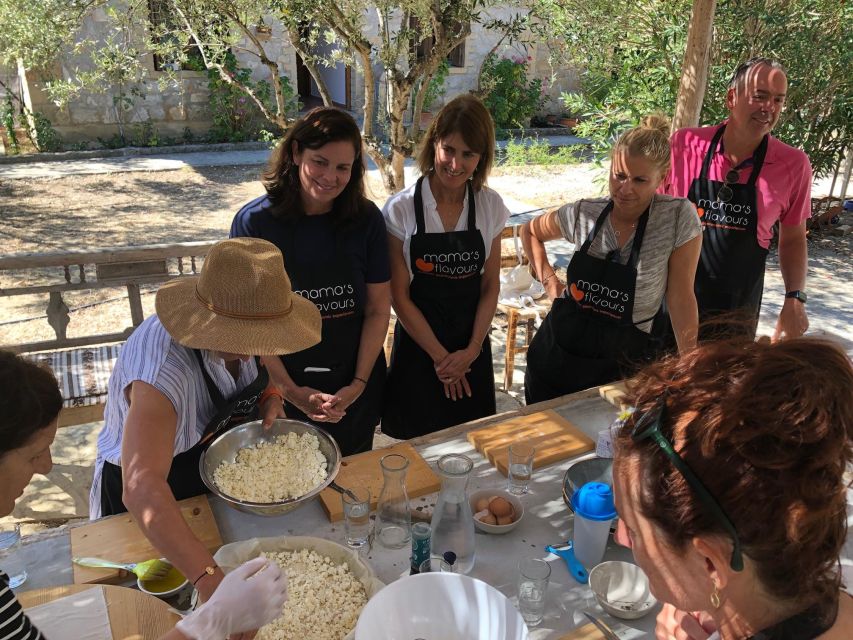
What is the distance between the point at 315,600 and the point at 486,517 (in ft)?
1.68

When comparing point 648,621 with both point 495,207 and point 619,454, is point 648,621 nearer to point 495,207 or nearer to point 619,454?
point 619,454

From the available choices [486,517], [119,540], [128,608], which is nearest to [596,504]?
[486,517]

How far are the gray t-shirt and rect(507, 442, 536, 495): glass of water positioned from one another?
0.88 m

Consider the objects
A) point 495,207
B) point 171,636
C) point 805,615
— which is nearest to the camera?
point 805,615

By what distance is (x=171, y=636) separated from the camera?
1.34 meters

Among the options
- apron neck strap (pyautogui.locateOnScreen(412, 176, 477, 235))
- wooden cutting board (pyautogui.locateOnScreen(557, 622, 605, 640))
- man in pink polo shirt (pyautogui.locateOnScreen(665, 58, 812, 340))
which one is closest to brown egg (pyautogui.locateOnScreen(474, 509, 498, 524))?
wooden cutting board (pyautogui.locateOnScreen(557, 622, 605, 640))

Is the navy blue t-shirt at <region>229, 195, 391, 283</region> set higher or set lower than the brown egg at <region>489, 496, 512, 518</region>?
higher

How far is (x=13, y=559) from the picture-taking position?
1.71 metres

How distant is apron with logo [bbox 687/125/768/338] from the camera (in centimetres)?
307

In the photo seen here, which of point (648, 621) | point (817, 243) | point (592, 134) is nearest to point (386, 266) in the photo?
point (648, 621)

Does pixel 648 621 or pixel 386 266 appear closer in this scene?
pixel 648 621

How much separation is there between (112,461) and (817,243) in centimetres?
800

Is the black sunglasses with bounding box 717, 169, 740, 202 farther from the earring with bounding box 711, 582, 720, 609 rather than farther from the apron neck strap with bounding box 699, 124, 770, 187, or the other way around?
the earring with bounding box 711, 582, 720, 609

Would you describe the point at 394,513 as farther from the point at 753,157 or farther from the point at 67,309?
the point at 67,309
